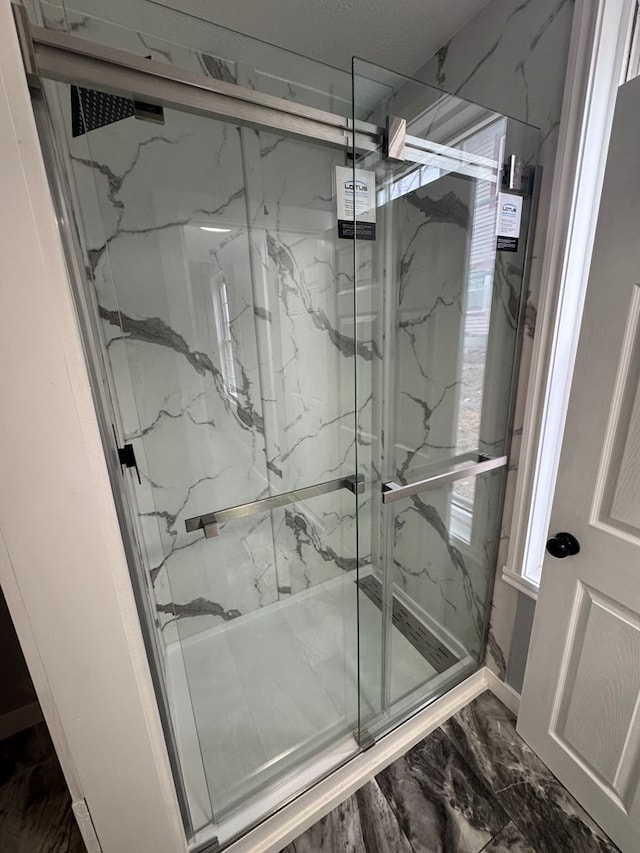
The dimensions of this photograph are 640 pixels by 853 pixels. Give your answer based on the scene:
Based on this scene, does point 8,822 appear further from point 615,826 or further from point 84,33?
point 84,33

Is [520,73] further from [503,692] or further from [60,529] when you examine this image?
[503,692]

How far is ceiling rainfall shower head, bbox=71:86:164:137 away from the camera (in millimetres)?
749

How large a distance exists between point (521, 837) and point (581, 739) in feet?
1.09

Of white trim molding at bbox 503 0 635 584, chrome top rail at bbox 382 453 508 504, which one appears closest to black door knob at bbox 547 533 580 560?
white trim molding at bbox 503 0 635 584

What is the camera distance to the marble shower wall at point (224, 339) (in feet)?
4.55

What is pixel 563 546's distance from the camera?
3.42 ft

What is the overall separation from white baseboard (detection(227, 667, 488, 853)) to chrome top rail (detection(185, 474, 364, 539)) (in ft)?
2.94

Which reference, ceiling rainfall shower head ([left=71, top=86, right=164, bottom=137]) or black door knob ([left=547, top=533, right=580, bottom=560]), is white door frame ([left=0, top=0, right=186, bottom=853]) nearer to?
ceiling rainfall shower head ([left=71, top=86, right=164, bottom=137])

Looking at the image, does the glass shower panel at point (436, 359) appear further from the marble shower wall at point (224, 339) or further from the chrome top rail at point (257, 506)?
the chrome top rail at point (257, 506)

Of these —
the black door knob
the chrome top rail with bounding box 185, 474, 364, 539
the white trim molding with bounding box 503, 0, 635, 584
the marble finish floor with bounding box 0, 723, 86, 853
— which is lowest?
the marble finish floor with bounding box 0, 723, 86, 853

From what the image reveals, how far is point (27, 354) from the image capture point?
1.55 feet

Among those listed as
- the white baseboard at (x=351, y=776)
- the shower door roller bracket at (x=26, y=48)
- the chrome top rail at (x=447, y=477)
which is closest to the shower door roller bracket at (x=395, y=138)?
the shower door roller bracket at (x=26, y=48)

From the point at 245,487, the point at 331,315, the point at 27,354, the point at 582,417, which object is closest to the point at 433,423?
the point at 582,417

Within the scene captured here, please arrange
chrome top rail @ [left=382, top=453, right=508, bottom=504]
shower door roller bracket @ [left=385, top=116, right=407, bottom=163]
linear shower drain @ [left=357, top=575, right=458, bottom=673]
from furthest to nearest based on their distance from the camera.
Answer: linear shower drain @ [left=357, top=575, right=458, bottom=673]
chrome top rail @ [left=382, top=453, right=508, bottom=504]
shower door roller bracket @ [left=385, top=116, right=407, bottom=163]
